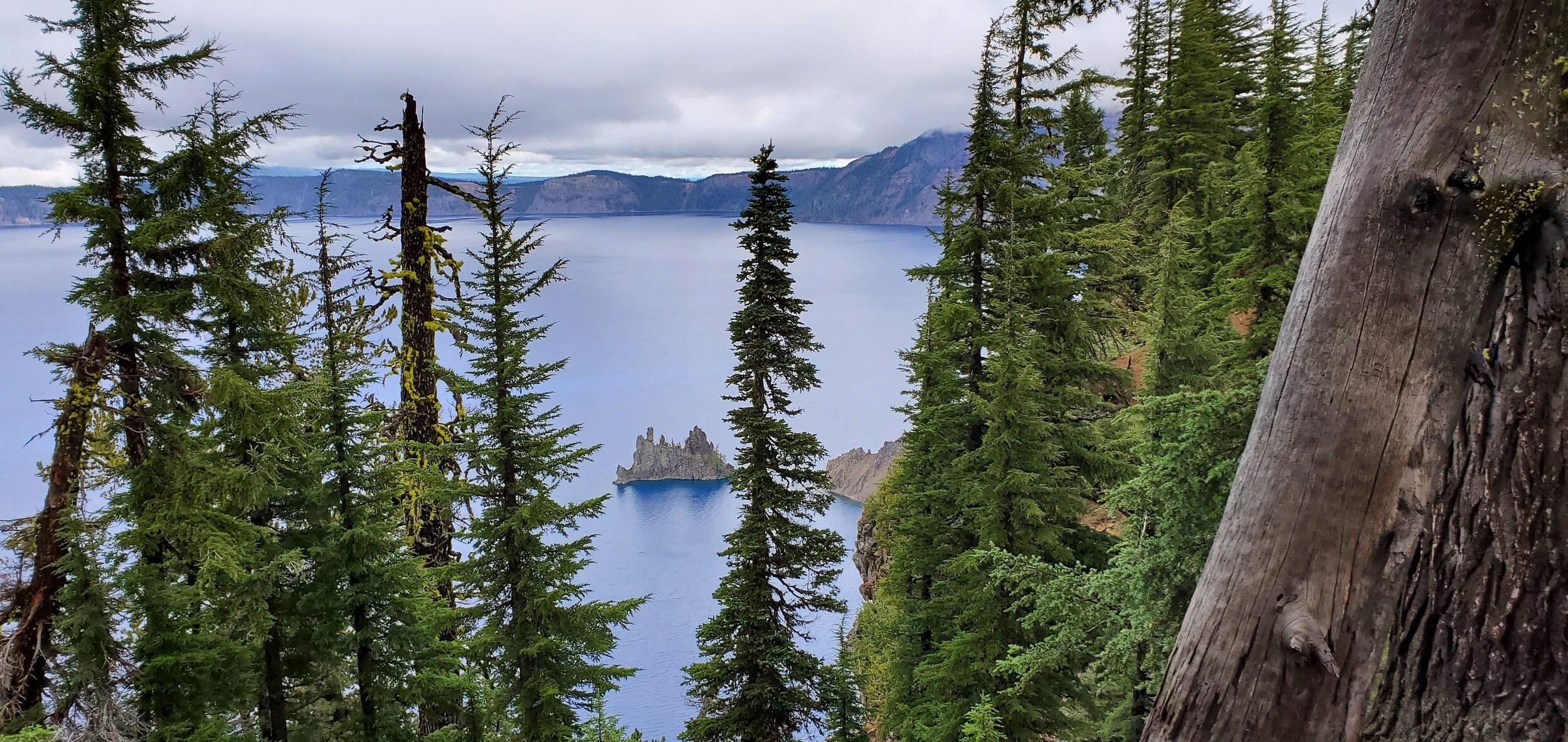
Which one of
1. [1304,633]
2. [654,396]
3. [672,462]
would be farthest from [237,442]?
[654,396]

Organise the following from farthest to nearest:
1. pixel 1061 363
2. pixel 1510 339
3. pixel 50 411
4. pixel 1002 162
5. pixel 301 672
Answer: pixel 1002 162 → pixel 1061 363 → pixel 301 672 → pixel 50 411 → pixel 1510 339

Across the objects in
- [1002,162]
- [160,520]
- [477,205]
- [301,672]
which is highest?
[1002,162]

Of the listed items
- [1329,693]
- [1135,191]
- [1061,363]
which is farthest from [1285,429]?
[1135,191]

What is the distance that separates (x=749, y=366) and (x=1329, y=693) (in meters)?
11.0

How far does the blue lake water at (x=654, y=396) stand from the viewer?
3397 centimetres

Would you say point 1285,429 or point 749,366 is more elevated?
point 1285,429

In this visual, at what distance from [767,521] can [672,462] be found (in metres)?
44.8

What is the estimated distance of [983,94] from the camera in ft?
43.7

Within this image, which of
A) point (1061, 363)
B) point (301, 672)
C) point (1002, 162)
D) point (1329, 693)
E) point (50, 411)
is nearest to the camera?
point (1329, 693)

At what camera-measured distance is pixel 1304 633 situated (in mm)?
1872

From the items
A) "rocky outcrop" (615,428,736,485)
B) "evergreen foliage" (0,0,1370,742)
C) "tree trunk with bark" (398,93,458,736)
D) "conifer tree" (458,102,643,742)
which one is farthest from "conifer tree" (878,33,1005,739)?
"rocky outcrop" (615,428,736,485)

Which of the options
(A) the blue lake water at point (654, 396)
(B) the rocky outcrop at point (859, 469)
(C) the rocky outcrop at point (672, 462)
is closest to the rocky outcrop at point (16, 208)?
(A) the blue lake water at point (654, 396)

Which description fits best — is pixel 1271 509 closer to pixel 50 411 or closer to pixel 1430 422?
pixel 1430 422

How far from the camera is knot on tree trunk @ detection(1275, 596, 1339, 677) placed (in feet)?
6.08
